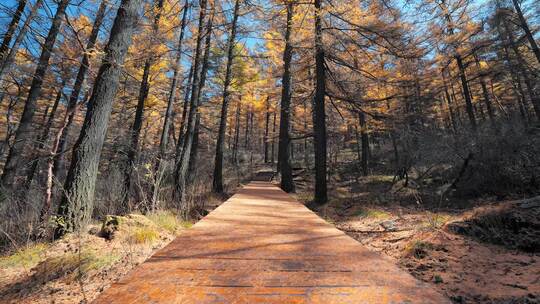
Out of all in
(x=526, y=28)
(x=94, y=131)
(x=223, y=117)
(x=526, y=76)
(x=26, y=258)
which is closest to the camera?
(x=26, y=258)

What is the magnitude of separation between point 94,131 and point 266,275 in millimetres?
4077

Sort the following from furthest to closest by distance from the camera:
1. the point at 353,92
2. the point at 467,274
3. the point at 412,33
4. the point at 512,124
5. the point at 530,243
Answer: the point at 353,92 → the point at 512,124 → the point at 412,33 → the point at 530,243 → the point at 467,274

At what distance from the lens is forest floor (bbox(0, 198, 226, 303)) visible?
7.79ft

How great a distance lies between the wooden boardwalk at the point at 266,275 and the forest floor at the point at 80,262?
1020 millimetres

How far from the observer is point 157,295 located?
1.05m

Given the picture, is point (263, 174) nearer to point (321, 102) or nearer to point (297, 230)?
point (321, 102)

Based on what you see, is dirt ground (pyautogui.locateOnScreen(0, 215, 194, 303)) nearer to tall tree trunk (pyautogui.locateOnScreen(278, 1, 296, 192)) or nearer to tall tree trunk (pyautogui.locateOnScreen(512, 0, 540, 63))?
tall tree trunk (pyautogui.locateOnScreen(278, 1, 296, 192))

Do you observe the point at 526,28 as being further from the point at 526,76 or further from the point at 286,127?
the point at 286,127

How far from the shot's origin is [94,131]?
398 cm

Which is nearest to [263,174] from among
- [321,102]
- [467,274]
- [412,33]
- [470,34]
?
[321,102]

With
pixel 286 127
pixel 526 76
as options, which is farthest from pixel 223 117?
pixel 526 76

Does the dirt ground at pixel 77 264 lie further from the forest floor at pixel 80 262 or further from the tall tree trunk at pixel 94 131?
the tall tree trunk at pixel 94 131

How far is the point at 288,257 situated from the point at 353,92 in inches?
322

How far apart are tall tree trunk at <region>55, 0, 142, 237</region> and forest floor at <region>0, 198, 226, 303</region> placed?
14.5 inches
